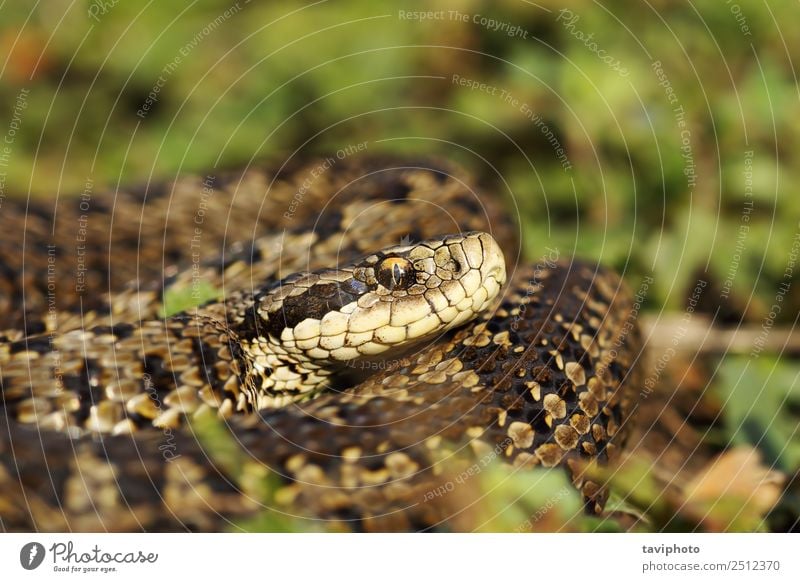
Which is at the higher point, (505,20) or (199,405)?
(505,20)

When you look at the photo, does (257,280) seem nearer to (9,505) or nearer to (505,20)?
(9,505)

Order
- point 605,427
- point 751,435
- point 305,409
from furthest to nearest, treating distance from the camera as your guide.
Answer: point 751,435 → point 605,427 → point 305,409

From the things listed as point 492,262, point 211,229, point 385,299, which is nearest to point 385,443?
point 385,299

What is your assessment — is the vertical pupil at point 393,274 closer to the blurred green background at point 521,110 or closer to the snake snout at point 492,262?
the snake snout at point 492,262

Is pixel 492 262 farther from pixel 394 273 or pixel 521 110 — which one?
pixel 521 110

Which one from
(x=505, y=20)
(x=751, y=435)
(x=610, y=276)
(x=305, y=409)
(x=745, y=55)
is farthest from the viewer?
(x=505, y=20)

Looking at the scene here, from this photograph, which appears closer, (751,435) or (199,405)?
(199,405)

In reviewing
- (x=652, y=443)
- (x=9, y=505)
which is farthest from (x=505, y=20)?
(x=9, y=505)
